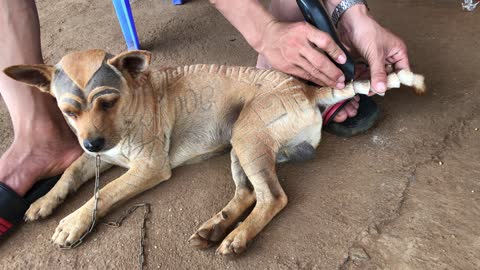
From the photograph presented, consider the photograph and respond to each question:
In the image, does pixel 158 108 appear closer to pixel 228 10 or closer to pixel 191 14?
pixel 228 10

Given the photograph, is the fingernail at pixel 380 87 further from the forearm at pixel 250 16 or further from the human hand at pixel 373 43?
the forearm at pixel 250 16

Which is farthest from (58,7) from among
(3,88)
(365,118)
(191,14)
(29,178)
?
(365,118)

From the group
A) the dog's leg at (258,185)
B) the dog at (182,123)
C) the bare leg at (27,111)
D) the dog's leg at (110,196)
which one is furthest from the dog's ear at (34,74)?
the dog's leg at (258,185)

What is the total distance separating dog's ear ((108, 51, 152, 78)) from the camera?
2.04m

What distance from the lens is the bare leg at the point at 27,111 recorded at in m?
2.45

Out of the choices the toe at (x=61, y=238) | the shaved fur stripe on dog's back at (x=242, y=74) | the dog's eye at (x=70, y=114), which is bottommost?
the toe at (x=61, y=238)

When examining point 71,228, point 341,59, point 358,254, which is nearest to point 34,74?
point 71,228

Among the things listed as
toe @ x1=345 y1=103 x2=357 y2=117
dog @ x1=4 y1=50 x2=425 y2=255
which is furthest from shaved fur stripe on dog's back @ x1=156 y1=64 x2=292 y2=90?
toe @ x1=345 y1=103 x2=357 y2=117

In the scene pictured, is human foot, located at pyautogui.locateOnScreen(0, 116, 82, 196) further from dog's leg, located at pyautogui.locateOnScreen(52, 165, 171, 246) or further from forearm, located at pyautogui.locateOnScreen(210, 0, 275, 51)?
forearm, located at pyautogui.locateOnScreen(210, 0, 275, 51)

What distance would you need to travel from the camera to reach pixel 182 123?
7.97 feet

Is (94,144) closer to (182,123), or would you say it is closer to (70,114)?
(70,114)

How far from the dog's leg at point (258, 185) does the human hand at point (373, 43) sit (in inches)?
26.3

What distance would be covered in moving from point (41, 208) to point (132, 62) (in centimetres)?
95

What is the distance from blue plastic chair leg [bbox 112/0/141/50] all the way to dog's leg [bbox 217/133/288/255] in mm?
1779
